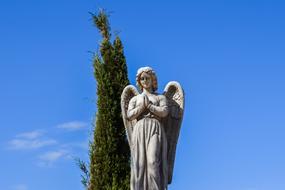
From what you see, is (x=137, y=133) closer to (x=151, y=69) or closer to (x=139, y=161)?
(x=139, y=161)

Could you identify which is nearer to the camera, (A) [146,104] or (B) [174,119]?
(A) [146,104]

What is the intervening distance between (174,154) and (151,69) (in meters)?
1.61

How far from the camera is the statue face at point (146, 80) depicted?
10.1 meters

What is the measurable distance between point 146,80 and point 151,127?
912 mm

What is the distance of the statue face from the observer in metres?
10.1

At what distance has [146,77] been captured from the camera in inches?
397

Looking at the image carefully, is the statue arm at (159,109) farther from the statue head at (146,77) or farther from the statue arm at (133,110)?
the statue head at (146,77)

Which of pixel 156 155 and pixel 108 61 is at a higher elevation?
pixel 108 61

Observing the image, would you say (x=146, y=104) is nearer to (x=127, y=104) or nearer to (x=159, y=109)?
(x=159, y=109)

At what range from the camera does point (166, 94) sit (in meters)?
10.2

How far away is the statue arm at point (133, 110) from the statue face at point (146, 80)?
33 cm

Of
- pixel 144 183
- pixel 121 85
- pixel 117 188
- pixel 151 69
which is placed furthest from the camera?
pixel 121 85

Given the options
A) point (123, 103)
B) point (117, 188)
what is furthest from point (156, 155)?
point (117, 188)

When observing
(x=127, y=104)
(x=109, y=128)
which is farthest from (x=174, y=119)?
(x=109, y=128)
